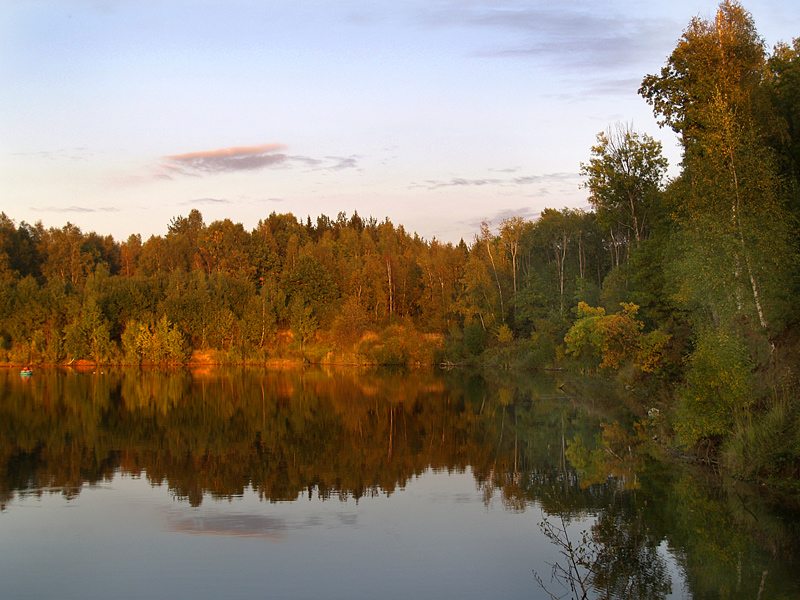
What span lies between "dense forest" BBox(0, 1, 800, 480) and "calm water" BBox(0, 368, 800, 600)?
8.93 ft

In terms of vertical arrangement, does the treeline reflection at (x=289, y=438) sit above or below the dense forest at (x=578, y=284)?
below

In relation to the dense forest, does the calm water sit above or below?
below

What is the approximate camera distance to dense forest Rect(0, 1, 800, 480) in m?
15.1

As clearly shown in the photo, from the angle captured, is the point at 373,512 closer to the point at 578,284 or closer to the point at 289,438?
the point at 289,438

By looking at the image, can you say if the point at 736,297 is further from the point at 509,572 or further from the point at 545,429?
the point at 509,572

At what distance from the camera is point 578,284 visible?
51.5m

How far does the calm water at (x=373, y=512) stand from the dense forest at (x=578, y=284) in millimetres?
2723

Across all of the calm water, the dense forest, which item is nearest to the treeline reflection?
the calm water

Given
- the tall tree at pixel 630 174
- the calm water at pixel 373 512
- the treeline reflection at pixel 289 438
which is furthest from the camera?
the tall tree at pixel 630 174

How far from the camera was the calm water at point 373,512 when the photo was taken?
885cm

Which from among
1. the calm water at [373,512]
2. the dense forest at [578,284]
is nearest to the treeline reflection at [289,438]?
the calm water at [373,512]

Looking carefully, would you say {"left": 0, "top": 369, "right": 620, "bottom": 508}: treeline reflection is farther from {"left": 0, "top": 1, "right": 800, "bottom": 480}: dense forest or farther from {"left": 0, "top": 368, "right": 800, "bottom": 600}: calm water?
{"left": 0, "top": 1, "right": 800, "bottom": 480}: dense forest

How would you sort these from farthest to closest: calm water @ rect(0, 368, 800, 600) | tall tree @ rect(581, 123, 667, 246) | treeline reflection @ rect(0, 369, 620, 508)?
tall tree @ rect(581, 123, 667, 246) < treeline reflection @ rect(0, 369, 620, 508) < calm water @ rect(0, 368, 800, 600)

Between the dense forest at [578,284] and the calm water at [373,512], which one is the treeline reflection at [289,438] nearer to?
the calm water at [373,512]
